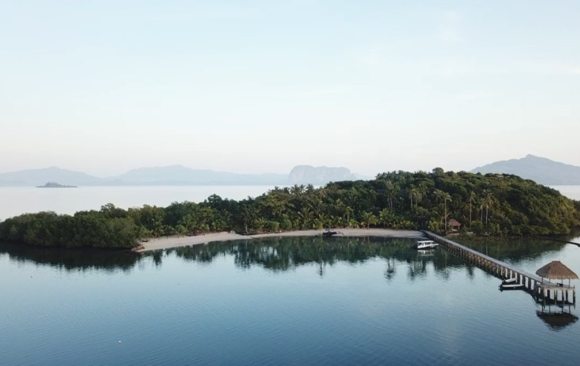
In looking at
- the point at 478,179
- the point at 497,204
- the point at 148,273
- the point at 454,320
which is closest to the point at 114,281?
the point at 148,273

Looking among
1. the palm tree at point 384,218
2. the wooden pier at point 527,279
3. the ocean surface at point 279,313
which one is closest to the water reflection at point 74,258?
the ocean surface at point 279,313

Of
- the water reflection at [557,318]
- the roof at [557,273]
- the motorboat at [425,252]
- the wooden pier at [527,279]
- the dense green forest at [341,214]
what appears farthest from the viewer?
the dense green forest at [341,214]

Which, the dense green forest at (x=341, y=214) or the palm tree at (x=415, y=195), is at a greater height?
the palm tree at (x=415, y=195)

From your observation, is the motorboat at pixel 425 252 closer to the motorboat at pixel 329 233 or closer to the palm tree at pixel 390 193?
the motorboat at pixel 329 233

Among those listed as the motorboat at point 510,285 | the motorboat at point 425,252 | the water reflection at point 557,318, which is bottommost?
the water reflection at point 557,318

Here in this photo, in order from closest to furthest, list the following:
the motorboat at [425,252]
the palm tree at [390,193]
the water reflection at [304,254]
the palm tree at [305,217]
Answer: the water reflection at [304,254] → the motorboat at [425,252] → the palm tree at [305,217] → the palm tree at [390,193]

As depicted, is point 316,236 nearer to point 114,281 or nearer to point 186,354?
point 114,281
